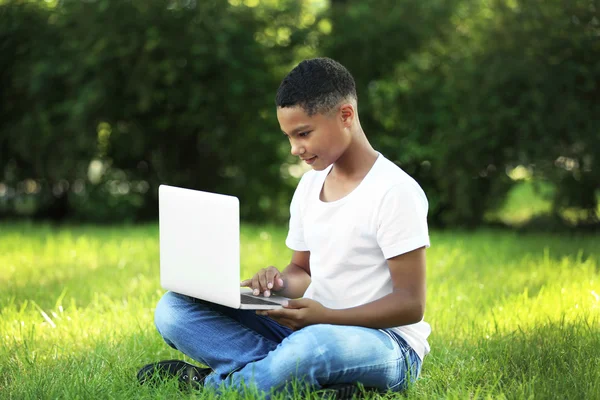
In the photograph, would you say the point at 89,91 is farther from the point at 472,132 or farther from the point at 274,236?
the point at 472,132

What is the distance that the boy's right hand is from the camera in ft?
11.4

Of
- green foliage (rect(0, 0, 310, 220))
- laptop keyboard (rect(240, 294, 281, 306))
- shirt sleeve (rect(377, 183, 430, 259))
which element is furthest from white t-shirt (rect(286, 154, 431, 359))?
green foliage (rect(0, 0, 310, 220))

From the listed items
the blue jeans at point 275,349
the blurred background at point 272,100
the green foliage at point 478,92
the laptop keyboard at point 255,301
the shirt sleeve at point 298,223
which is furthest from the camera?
the blurred background at point 272,100

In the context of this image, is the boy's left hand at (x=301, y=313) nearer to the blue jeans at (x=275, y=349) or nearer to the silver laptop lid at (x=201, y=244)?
the blue jeans at (x=275, y=349)

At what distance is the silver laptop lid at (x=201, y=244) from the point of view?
3148mm

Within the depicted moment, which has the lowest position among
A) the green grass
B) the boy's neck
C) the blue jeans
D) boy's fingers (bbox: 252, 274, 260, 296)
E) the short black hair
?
the green grass

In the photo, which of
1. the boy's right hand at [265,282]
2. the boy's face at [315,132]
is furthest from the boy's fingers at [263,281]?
the boy's face at [315,132]

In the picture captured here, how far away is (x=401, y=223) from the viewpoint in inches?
124

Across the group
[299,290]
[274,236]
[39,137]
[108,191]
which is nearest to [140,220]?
[108,191]

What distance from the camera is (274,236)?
25.4 feet

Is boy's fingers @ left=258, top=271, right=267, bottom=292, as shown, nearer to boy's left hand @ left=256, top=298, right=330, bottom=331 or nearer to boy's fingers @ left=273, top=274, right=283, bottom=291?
boy's fingers @ left=273, top=274, right=283, bottom=291

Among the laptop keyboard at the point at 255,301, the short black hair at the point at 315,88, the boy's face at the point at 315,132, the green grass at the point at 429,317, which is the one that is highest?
the short black hair at the point at 315,88

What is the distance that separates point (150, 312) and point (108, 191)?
18.0 ft

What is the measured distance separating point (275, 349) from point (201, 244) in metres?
0.51
